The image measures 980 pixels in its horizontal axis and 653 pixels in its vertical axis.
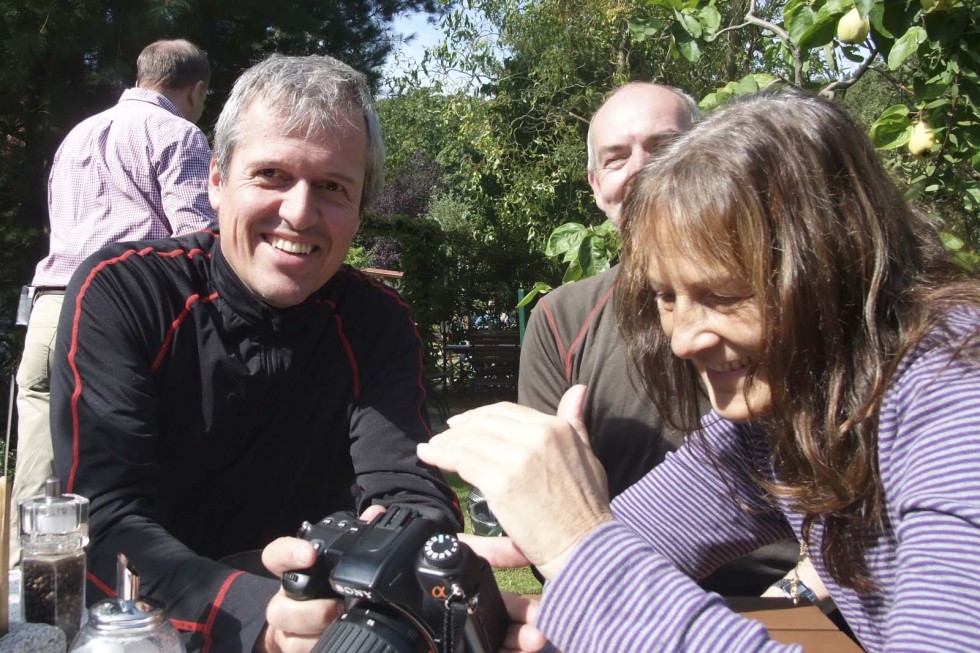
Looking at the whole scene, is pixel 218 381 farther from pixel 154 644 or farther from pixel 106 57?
pixel 106 57

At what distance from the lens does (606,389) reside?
2283 millimetres

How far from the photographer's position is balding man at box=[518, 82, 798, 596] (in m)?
2.14

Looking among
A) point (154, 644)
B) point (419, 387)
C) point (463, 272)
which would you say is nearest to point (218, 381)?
point (419, 387)

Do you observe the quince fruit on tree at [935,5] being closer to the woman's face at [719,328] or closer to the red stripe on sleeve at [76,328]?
Answer: the woman's face at [719,328]

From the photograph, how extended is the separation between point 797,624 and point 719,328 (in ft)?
1.60

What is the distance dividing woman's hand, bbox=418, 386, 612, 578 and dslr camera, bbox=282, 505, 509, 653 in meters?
0.07

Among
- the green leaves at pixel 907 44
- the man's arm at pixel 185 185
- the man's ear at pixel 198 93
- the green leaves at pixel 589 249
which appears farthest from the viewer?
the man's ear at pixel 198 93

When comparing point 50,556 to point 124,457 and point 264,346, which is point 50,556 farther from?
point 264,346

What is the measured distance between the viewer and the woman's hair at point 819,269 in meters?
1.19

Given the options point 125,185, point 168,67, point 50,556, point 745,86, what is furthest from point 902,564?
A: point 168,67

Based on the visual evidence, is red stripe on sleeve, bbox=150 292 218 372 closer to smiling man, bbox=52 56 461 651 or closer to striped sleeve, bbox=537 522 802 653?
smiling man, bbox=52 56 461 651

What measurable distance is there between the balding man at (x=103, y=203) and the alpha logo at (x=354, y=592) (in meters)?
2.57

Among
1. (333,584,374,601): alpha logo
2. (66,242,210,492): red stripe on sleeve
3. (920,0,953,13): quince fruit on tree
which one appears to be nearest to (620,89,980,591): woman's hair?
(333,584,374,601): alpha logo

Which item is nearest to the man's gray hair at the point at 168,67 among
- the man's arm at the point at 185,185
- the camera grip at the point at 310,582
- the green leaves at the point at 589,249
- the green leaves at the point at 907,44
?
the man's arm at the point at 185,185
